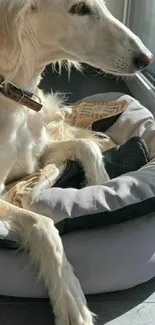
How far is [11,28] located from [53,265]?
69 centimetres

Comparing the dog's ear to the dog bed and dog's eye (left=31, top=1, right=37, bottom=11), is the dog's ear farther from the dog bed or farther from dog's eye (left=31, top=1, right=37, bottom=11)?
the dog bed

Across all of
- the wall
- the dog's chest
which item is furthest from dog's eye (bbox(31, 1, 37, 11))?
the wall

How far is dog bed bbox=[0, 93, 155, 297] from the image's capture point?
150 cm

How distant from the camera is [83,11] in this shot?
1605mm

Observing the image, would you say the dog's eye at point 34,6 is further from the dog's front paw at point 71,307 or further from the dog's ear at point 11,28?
the dog's front paw at point 71,307

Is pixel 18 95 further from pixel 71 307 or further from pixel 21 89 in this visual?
pixel 71 307

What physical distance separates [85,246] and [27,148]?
48 cm

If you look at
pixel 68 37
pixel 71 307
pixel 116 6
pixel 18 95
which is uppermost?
pixel 68 37

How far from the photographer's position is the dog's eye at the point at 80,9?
1.58 metres

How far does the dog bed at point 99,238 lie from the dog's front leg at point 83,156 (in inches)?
7.1

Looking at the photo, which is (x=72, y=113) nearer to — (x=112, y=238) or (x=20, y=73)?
(x=20, y=73)

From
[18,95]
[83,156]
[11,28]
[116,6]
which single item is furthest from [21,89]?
[116,6]

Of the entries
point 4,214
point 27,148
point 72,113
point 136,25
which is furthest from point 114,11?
point 4,214

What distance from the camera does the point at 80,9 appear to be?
1596 mm
